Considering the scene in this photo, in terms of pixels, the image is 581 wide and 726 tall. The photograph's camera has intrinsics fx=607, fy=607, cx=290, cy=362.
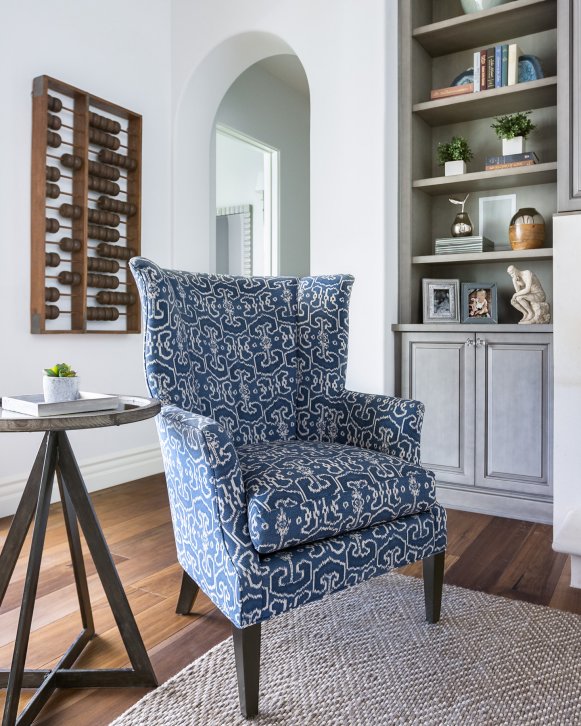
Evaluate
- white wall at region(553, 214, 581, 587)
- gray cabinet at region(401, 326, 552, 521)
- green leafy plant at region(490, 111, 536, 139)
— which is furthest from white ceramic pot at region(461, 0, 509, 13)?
gray cabinet at region(401, 326, 552, 521)

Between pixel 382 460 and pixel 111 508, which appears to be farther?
pixel 111 508

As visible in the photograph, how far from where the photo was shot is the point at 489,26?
2865 millimetres

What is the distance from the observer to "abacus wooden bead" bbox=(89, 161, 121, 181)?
299 centimetres

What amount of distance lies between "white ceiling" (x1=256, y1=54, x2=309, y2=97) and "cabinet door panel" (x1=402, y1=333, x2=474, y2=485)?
105 inches

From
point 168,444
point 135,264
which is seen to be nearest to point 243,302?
point 135,264

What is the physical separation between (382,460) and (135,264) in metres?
0.81

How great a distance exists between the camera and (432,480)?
1570 mm

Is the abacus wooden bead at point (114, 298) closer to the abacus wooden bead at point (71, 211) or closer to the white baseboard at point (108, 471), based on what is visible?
the abacus wooden bead at point (71, 211)

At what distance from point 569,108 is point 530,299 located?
0.85 meters

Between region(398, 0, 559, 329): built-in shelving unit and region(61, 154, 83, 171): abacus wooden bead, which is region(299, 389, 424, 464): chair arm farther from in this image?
region(61, 154, 83, 171): abacus wooden bead

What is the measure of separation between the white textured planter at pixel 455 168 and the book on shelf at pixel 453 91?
0.31m

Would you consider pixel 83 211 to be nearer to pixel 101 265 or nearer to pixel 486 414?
pixel 101 265

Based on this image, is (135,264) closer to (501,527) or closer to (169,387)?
(169,387)

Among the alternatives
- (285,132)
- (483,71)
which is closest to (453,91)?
(483,71)
